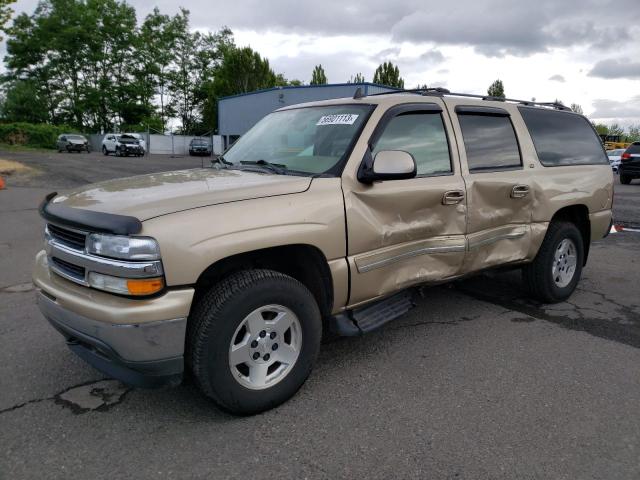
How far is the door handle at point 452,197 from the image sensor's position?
3588 mm

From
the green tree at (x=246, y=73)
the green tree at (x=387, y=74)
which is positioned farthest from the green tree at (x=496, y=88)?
the green tree at (x=246, y=73)

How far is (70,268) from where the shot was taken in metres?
2.68

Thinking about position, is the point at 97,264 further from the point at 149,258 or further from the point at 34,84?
the point at 34,84

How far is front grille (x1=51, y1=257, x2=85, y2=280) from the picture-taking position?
2588 millimetres

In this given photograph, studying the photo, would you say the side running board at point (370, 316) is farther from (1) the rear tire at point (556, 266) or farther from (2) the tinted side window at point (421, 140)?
(1) the rear tire at point (556, 266)

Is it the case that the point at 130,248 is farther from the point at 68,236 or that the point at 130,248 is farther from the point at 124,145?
the point at 124,145

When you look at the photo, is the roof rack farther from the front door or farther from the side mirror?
the side mirror

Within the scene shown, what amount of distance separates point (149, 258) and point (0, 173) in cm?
1805

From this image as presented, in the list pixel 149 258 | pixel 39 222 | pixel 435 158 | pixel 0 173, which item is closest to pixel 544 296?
pixel 435 158

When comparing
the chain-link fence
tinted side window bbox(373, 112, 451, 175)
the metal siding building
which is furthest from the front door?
the chain-link fence

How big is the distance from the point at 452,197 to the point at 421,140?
18.8 inches

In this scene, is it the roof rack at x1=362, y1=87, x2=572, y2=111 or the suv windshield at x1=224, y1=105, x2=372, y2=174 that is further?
the roof rack at x1=362, y1=87, x2=572, y2=111

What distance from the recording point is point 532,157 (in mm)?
4398

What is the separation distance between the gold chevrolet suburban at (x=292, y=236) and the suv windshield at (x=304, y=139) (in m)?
0.01
